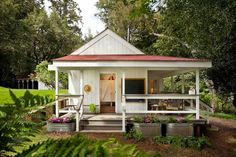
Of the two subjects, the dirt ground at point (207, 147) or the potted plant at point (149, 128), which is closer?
the dirt ground at point (207, 147)

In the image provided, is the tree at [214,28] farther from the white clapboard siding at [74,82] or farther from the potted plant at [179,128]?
the white clapboard siding at [74,82]

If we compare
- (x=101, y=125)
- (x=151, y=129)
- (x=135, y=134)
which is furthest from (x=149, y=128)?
(x=101, y=125)

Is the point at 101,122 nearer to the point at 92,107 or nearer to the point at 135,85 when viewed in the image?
the point at 92,107

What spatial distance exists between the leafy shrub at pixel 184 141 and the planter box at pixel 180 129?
533mm

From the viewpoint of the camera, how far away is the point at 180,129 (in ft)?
41.8

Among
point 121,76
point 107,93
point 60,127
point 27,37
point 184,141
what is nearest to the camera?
point 184,141

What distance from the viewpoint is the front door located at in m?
16.6

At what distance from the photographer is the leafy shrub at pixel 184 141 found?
11633mm

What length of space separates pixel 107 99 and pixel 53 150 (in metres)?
15.4

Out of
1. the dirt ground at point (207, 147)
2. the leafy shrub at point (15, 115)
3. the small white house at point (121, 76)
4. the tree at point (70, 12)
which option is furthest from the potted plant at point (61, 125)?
the tree at point (70, 12)

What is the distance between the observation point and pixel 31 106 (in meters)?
1.43

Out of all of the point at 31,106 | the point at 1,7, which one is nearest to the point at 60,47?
the point at 1,7

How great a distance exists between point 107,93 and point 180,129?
17.2 ft

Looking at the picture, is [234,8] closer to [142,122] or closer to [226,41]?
[226,41]
